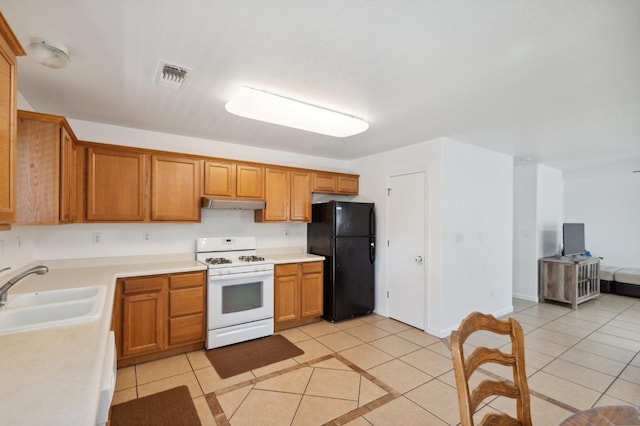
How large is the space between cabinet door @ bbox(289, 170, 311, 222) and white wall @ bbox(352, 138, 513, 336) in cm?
100

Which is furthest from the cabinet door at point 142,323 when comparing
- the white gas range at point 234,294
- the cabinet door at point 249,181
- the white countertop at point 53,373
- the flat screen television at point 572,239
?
the flat screen television at point 572,239

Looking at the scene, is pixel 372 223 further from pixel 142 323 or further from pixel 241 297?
pixel 142 323

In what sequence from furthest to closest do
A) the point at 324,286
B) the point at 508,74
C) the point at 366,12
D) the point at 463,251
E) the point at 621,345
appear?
the point at 324,286 < the point at 463,251 < the point at 621,345 < the point at 508,74 < the point at 366,12

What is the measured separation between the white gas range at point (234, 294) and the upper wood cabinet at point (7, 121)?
2.12 m

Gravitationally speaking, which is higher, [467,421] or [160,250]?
[160,250]

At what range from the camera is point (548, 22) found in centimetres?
154

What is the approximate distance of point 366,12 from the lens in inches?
57.9

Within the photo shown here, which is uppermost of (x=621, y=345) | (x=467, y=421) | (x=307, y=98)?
(x=307, y=98)

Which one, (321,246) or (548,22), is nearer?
(548,22)

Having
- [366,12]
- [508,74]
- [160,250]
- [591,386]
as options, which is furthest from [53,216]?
[591,386]

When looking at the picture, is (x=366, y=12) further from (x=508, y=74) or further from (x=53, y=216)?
(x=53, y=216)

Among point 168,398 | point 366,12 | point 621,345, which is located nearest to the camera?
point 366,12

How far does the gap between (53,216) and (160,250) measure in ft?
4.83

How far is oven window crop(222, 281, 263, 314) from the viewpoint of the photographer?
3419mm
